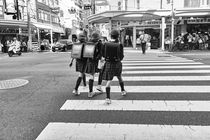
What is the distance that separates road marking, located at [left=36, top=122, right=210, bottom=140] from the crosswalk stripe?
89cm

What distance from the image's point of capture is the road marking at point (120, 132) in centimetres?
355

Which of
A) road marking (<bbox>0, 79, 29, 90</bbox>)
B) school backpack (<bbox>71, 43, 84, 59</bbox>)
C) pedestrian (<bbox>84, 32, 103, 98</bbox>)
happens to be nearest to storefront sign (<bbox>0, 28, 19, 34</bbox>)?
road marking (<bbox>0, 79, 29, 90</bbox>)

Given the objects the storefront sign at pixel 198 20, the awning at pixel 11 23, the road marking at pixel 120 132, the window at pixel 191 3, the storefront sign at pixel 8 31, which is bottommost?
the road marking at pixel 120 132

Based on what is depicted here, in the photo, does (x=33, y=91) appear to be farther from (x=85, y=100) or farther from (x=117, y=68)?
(x=117, y=68)

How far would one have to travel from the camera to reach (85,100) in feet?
18.4

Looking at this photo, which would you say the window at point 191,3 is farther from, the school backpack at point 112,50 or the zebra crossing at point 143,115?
the school backpack at point 112,50

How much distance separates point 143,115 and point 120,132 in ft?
3.04

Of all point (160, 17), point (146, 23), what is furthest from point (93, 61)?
point (146, 23)

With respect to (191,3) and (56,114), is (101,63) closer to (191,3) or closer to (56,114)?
(56,114)

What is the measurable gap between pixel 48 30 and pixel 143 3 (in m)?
18.0

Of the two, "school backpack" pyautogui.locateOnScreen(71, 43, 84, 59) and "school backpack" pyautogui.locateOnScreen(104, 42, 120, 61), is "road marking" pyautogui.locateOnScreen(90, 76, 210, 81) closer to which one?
"school backpack" pyautogui.locateOnScreen(71, 43, 84, 59)

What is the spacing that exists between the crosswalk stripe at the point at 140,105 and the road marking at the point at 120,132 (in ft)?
2.93

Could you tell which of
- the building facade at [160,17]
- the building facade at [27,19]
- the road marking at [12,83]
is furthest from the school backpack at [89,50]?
the building facade at [27,19]

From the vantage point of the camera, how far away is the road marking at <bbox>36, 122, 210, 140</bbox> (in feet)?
11.7
